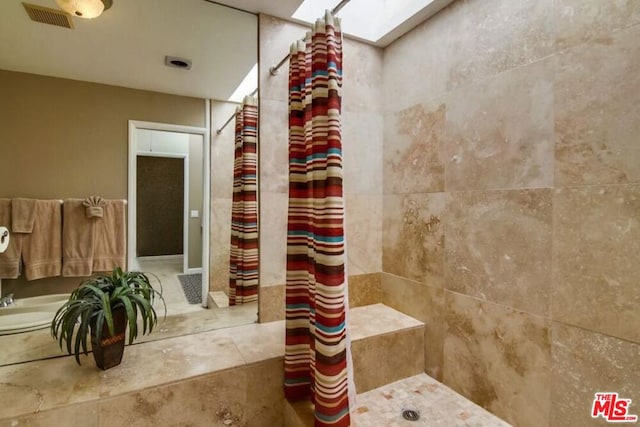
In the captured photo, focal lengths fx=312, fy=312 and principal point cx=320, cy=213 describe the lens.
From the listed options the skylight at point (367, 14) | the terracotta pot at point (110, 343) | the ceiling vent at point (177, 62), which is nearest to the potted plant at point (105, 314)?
the terracotta pot at point (110, 343)

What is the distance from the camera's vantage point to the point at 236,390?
51.4 inches

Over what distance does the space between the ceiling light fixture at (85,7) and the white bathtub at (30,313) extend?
1192 mm

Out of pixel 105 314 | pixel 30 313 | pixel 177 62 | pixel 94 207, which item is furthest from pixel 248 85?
pixel 30 313

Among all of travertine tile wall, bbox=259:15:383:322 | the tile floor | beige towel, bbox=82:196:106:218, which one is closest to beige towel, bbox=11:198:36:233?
beige towel, bbox=82:196:106:218

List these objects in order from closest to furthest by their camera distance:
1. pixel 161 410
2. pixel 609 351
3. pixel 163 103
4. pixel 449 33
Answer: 1. pixel 609 351
2. pixel 161 410
3. pixel 163 103
4. pixel 449 33

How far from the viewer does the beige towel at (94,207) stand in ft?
4.46

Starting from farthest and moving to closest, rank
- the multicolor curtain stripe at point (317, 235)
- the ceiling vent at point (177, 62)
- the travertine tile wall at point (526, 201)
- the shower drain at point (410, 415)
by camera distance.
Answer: the ceiling vent at point (177, 62) < the shower drain at point (410, 415) < the multicolor curtain stripe at point (317, 235) < the travertine tile wall at point (526, 201)

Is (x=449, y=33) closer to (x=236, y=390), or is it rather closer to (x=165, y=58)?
(x=165, y=58)

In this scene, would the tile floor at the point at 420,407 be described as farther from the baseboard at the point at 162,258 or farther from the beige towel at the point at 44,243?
the beige towel at the point at 44,243

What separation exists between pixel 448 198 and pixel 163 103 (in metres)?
1.48

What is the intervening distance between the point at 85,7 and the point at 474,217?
1.93m

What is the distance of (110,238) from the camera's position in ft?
4.60

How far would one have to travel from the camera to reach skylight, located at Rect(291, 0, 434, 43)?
68.2 inches

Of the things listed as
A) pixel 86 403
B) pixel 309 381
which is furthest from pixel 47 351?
pixel 309 381
